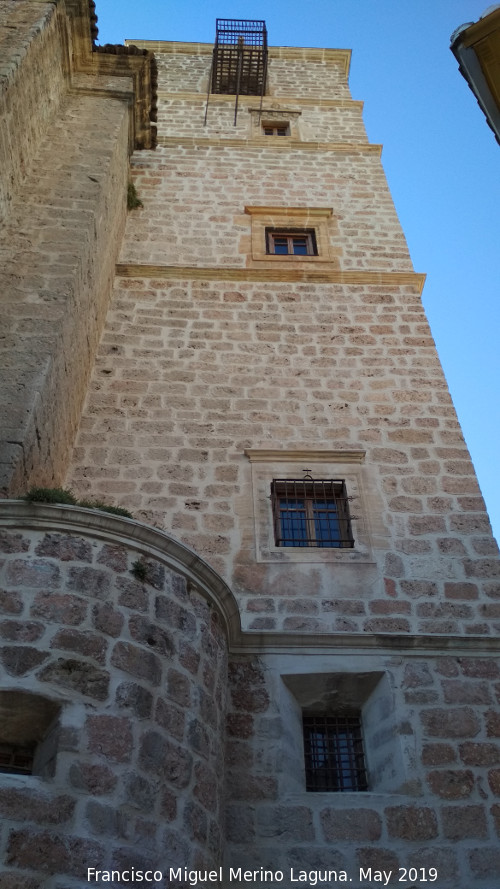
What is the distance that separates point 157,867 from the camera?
3.57 m

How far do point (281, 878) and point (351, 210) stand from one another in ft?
27.6

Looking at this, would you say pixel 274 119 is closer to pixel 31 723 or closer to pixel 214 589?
pixel 214 589

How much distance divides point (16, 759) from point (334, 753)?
2437 millimetres

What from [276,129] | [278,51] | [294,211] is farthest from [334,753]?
[278,51]

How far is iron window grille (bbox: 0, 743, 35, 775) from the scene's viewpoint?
12.4 ft

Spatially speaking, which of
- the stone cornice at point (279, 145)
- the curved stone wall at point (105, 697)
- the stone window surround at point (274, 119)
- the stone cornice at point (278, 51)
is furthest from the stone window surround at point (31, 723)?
the stone cornice at point (278, 51)

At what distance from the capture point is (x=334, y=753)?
543cm

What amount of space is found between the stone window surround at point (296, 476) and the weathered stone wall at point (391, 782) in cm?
95

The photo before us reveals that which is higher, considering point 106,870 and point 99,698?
point 99,698

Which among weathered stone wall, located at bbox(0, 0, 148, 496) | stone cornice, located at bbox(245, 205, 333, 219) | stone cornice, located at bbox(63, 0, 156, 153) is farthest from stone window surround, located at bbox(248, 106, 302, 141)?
weathered stone wall, located at bbox(0, 0, 148, 496)

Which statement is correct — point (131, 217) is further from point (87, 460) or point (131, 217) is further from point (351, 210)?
point (87, 460)

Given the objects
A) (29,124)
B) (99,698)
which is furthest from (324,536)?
(29,124)

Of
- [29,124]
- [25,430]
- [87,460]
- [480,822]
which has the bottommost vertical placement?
[480,822]

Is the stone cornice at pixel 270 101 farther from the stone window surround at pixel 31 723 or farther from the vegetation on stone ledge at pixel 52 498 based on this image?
the stone window surround at pixel 31 723
